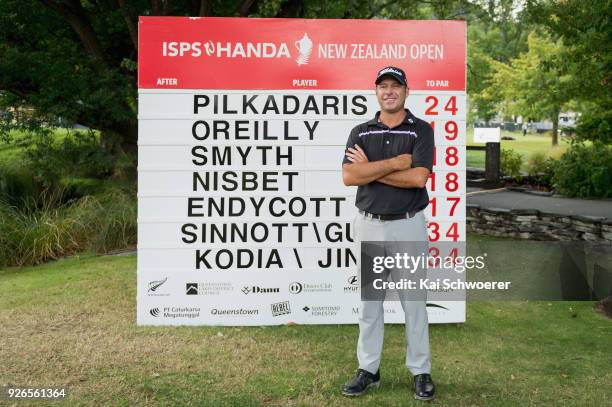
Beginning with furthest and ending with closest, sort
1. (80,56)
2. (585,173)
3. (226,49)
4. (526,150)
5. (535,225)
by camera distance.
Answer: (526,150) < (585,173) < (80,56) < (535,225) < (226,49)

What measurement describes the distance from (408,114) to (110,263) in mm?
6427

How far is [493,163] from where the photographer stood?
17.1 metres

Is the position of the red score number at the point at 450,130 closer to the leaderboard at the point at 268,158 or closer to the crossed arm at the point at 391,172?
the leaderboard at the point at 268,158

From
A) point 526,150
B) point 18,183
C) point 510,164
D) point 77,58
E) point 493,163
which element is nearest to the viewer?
point 77,58

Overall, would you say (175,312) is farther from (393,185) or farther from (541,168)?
(541,168)

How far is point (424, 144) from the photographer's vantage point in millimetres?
4969

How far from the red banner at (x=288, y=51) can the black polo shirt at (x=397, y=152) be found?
201 cm

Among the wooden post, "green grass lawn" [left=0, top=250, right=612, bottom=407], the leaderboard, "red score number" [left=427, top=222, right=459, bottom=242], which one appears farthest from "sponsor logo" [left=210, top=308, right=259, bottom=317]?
the wooden post

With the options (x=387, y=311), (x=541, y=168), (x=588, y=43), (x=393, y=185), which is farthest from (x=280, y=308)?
(x=541, y=168)

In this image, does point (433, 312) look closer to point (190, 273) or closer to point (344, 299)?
point (344, 299)

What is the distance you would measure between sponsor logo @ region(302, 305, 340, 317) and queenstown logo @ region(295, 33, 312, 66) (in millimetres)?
2509

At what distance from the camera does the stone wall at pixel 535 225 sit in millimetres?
10594

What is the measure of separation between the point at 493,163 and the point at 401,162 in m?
12.9


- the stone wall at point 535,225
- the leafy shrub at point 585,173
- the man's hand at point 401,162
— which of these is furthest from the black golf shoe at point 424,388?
the leafy shrub at point 585,173
